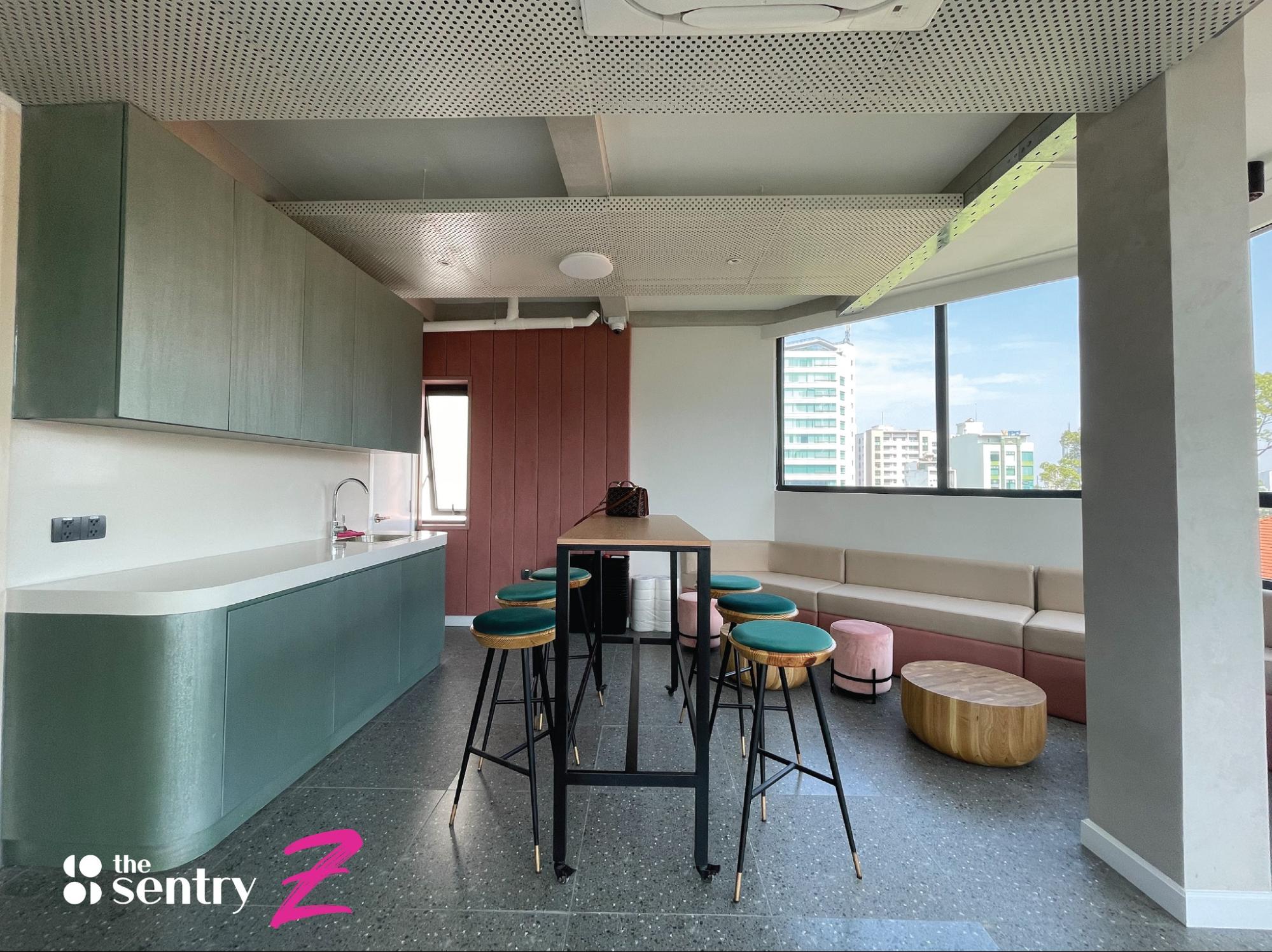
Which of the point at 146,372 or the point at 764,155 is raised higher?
the point at 764,155

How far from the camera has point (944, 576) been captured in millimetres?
3936

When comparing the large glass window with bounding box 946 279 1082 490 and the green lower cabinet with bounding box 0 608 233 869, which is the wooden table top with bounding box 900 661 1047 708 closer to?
the large glass window with bounding box 946 279 1082 490

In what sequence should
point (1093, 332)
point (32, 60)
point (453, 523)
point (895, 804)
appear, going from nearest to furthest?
point (32, 60) → point (1093, 332) → point (895, 804) → point (453, 523)

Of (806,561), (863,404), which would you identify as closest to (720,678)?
(806,561)

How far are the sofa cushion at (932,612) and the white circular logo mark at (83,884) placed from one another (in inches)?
162

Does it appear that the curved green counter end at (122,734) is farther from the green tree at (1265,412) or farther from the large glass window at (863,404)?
the green tree at (1265,412)

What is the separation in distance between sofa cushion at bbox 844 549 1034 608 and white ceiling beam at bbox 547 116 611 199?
358 cm

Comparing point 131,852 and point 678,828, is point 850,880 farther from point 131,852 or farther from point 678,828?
point 131,852

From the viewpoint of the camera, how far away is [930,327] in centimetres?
425

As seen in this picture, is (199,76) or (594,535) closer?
(199,76)

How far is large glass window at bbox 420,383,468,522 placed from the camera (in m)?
5.00

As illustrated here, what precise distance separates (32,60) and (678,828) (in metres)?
3.60

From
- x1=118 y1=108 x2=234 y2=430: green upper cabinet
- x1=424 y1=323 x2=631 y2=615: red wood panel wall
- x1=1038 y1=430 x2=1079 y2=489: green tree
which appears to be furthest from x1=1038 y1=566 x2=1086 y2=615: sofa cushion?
x1=118 y1=108 x2=234 y2=430: green upper cabinet

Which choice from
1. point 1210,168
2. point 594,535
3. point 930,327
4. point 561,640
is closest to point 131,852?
point 561,640
